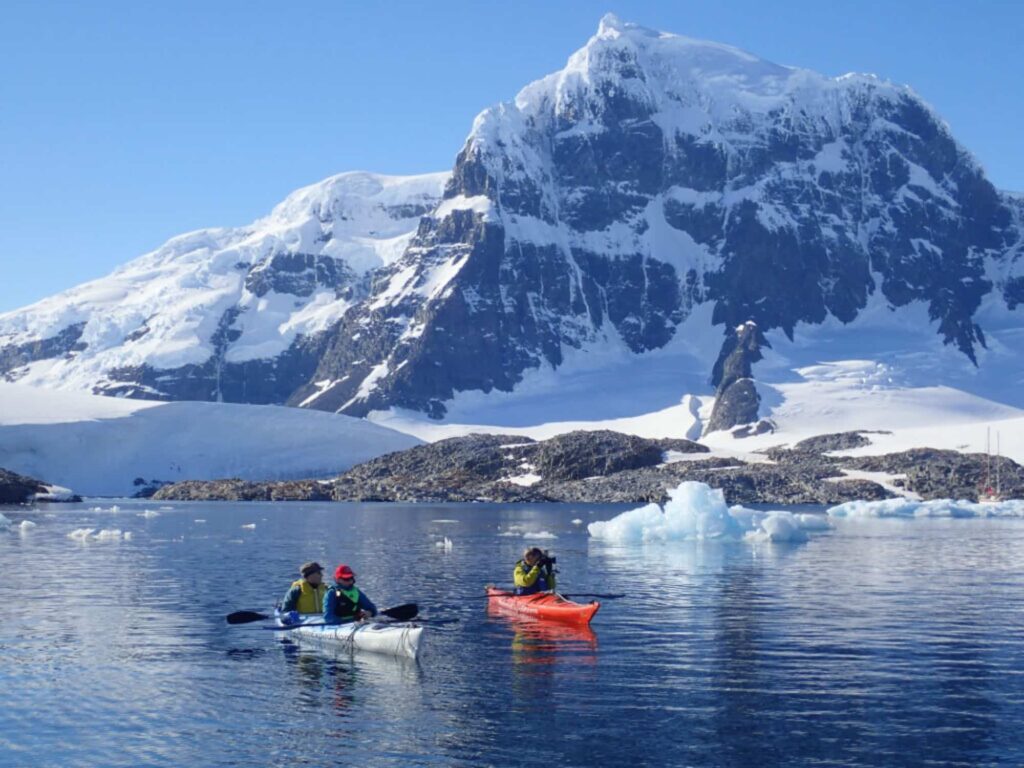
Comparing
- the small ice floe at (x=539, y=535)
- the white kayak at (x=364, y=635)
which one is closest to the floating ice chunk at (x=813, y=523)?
the small ice floe at (x=539, y=535)

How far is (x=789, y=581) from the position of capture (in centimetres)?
6869

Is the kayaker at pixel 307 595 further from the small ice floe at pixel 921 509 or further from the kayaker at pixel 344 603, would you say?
the small ice floe at pixel 921 509

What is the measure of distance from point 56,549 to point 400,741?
62886mm

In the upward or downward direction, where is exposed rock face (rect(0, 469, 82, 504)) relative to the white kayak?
upward

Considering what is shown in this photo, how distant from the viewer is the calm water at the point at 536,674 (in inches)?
1240

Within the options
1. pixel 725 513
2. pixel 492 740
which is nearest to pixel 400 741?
pixel 492 740

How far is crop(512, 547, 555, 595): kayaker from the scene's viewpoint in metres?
54.6

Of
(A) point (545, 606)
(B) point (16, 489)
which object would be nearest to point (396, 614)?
(A) point (545, 606)

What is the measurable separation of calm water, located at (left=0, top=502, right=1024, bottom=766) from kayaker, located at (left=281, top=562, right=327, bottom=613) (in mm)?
1618

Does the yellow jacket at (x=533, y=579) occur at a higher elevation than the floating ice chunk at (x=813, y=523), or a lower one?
lower

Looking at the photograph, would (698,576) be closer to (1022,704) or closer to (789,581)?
(789,581)

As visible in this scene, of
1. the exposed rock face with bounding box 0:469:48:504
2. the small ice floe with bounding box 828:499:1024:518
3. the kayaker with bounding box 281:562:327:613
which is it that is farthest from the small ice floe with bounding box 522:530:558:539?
the exposed rock face with bounding box 0:469:48:504

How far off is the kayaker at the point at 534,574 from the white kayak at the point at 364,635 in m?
10.8

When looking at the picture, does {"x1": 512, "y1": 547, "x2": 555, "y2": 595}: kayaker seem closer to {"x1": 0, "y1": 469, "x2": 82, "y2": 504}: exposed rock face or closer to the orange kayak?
the orange kayak
